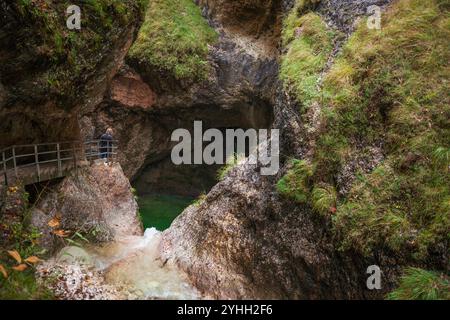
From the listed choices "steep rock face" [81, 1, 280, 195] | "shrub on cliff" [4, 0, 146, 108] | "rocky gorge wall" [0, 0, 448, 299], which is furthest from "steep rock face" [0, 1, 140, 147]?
"steep rock face" [81, 1, 280, 195]

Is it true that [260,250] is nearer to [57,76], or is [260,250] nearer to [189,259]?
[189,259]

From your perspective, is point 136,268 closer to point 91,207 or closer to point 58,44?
point 91,207

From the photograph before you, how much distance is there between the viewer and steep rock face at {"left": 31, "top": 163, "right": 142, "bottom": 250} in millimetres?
11055

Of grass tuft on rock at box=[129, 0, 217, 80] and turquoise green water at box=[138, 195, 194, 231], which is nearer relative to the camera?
grass tuft on rock at box=[129, 0, 217, 80]

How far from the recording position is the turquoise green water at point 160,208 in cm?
2019

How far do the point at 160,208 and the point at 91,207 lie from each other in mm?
9681

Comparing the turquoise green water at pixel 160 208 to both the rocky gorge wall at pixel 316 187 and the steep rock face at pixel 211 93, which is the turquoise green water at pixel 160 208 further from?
the rocky gorge wall at pixel 316 187

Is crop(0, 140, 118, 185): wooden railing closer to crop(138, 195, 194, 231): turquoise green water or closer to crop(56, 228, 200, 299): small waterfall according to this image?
crop(56, 228, 200, 299): small waterfall

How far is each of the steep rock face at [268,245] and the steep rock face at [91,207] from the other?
265 cm

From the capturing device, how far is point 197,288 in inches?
380

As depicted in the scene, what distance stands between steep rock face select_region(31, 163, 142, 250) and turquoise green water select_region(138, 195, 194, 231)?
4.61 metres

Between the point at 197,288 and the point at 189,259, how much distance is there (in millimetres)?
1003

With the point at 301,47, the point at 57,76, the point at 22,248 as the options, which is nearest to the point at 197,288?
the point at 22,248

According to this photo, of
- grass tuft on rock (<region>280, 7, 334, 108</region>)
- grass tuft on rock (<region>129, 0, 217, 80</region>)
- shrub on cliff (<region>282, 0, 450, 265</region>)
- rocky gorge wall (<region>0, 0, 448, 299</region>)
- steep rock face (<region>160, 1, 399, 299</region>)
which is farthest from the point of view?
grass tuft on rock (<region>129, 0, 217, 80</region>)
